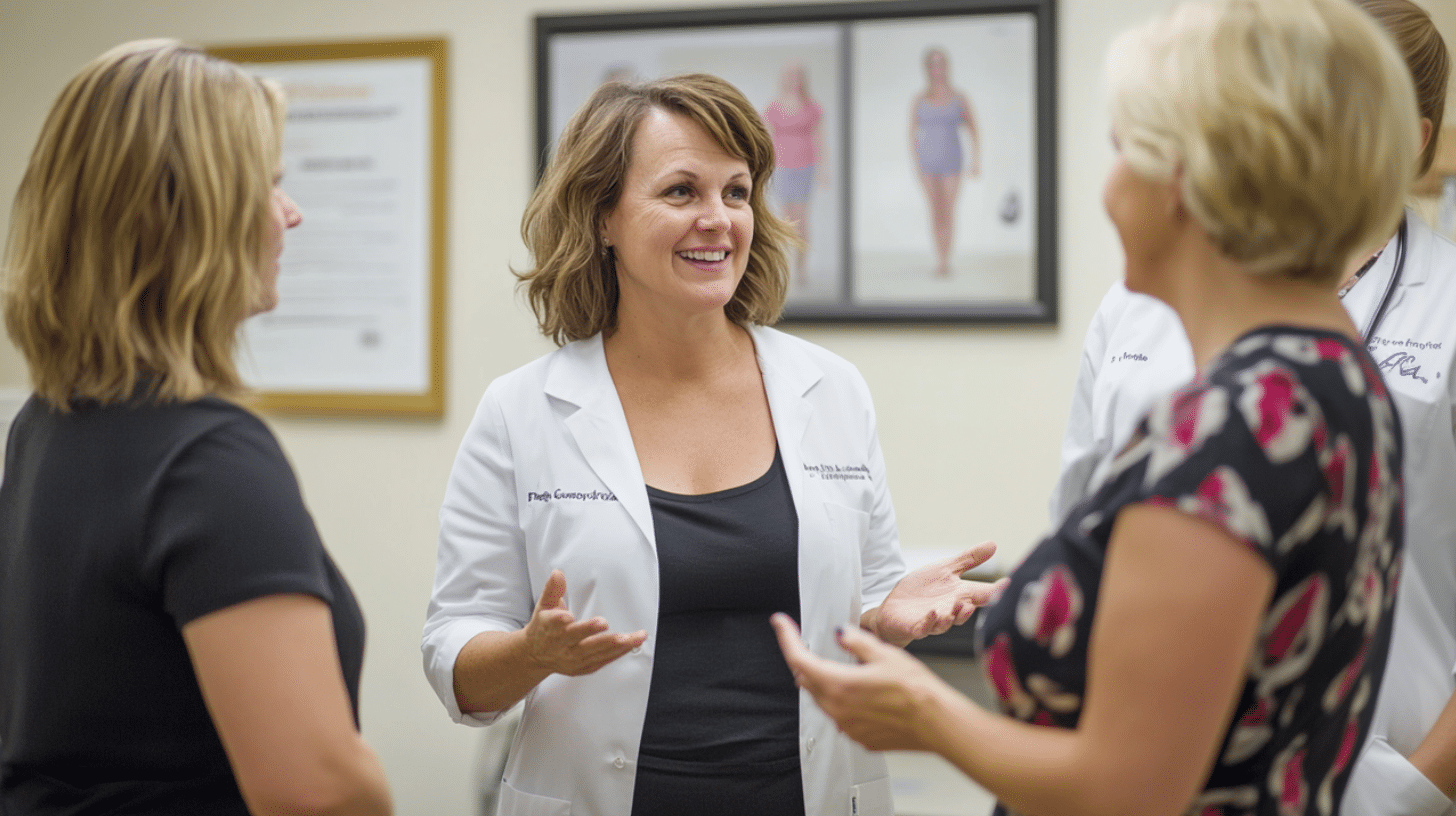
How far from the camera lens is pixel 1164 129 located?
0.83 meters

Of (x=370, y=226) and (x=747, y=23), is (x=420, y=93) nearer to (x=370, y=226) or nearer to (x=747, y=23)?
(x=370, y=226)

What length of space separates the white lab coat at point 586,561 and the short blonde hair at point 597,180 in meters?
0.10

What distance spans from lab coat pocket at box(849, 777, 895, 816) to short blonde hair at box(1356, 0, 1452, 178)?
1016 millimetres

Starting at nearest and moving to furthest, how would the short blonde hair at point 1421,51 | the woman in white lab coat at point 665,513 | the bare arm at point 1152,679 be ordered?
the bare arm at point 1152,679, the short blonde hair at point 1421,51, the woman in white lab coat at point 665,513

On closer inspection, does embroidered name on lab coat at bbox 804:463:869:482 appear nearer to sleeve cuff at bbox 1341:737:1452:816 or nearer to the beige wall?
sleeve cuff at bbox 1341:737:1452:816

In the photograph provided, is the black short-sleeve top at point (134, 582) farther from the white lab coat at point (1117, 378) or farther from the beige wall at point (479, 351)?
the beige wall at point (479, 351)

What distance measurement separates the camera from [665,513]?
4.98 feet

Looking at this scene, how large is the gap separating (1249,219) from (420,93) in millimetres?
2590

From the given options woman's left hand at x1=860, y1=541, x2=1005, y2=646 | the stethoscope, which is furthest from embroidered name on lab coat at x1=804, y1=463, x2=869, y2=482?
the stethoscope

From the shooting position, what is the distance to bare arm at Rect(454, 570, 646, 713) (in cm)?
125

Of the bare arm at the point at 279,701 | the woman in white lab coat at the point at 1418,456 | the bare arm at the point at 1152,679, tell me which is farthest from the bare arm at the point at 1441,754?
the bare arm at the point at 279,701

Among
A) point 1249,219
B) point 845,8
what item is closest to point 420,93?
point 845,8

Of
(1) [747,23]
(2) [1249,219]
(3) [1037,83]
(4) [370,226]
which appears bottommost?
(2) [1249,219]

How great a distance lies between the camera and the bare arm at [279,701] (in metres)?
0.91
